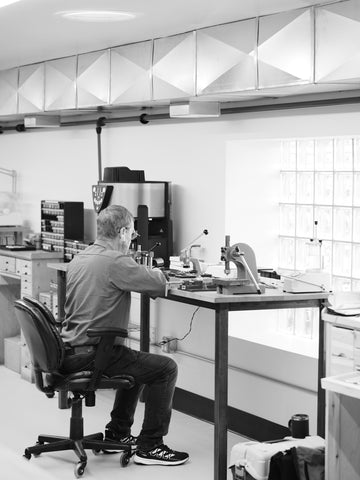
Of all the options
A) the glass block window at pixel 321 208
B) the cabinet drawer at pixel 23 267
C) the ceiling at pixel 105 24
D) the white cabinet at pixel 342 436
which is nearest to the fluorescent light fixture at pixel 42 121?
the ceiling at pixel 105 24

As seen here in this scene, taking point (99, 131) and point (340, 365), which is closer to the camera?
point (340, 365)

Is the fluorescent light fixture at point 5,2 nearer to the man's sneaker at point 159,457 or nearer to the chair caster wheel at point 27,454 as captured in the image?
the chair caster wheel at point 27,454

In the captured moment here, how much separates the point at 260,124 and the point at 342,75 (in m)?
1.18

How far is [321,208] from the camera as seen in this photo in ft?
18.3

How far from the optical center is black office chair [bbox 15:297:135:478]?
4.59 meters

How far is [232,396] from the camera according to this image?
5.74 meters

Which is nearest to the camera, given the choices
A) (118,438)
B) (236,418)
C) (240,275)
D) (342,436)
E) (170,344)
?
(342,436)

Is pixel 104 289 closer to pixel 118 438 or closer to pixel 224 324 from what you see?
pixel 224 324

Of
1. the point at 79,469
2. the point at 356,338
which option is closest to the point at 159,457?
the point at 79,469

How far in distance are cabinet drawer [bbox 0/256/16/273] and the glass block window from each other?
2.44 metres

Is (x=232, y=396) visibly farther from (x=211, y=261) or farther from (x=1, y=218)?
(x=1, y=218)

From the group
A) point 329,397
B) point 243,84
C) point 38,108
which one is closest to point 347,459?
point 329,397

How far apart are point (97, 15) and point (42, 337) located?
2.03 metres

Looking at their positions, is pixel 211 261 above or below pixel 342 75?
below
